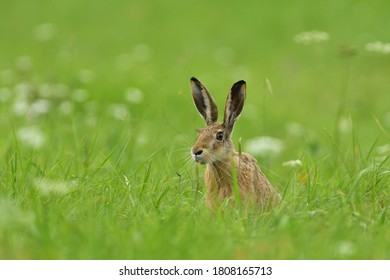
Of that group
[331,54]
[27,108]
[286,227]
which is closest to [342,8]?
[331,54]

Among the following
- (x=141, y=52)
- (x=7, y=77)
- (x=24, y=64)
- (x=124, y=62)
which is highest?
(x=141, y=52)

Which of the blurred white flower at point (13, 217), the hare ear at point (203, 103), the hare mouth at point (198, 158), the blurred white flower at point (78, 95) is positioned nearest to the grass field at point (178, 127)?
the blurred white flower at point (13, 217)

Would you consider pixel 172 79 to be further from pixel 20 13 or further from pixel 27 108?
pixel 20 13

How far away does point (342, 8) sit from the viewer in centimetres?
2045

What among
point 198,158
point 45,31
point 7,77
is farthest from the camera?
point 45,31

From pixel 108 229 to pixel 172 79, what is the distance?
9.65m

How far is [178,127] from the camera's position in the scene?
11.0m

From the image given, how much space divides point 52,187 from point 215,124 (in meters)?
1.53

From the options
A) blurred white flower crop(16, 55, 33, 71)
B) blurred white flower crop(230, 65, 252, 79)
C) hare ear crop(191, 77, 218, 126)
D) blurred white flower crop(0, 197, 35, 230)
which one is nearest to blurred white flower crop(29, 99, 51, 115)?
hare ear crop(191, 77, 218, 126)

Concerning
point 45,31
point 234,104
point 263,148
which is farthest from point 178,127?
point 45,31

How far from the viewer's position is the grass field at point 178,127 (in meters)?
4.83

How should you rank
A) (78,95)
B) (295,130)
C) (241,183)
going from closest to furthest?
1. (241,183)
2. (78,95)
3. (295,130)

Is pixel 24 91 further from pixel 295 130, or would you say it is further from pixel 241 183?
pixel 241 183

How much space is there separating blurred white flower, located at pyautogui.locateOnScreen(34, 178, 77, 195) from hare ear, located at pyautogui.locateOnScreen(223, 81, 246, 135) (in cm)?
132
